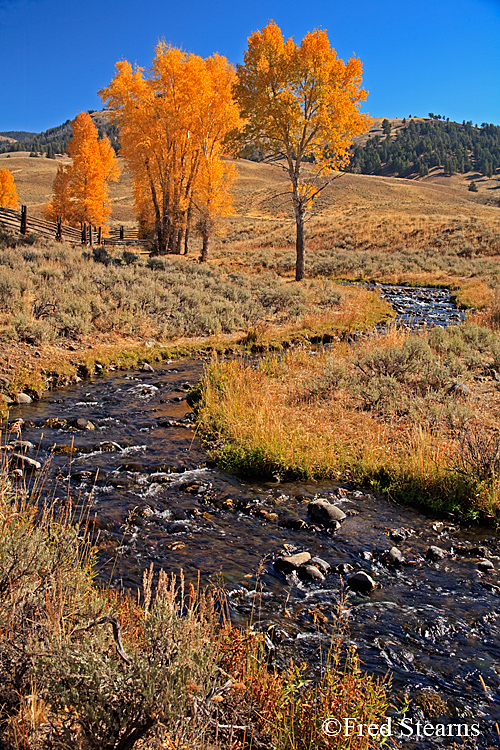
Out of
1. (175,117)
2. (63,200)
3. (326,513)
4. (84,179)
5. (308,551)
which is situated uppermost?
(175,117)

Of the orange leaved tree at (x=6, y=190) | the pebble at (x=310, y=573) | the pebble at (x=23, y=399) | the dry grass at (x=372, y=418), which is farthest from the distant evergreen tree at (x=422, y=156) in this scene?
the pebble at (x=310, y=573)

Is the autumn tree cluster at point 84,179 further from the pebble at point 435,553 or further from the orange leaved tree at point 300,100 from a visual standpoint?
the pebble at point 435,553

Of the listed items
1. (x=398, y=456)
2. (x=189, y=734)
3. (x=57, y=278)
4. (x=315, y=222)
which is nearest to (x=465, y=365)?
(x=398, y=456)

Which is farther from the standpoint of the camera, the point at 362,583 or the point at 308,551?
the point at 308,551

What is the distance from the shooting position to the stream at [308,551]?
11.9ft

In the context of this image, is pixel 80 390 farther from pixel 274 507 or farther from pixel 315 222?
pixel 315 222

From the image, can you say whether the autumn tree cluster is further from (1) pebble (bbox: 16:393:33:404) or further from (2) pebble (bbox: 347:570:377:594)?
(2) pebble (bbox: 347:570:377:594)

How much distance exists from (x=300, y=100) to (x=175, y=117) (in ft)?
29.5

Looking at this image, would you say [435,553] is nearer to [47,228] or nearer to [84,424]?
[84,424]

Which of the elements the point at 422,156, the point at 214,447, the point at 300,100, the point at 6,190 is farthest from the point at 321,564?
the point at 422,156

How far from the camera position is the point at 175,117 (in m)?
29.7

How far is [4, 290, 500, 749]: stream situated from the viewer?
11.9 ft

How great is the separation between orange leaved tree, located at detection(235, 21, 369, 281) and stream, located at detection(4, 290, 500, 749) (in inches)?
845

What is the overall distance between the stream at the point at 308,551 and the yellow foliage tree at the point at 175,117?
1073 inches
